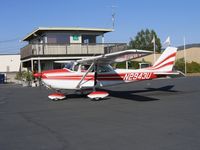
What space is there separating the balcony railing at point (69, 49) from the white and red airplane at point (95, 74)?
1365 cm

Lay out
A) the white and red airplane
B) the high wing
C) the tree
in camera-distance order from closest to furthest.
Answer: the high wing
the white and red airplane
the tree

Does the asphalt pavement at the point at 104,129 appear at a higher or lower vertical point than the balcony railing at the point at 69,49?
lower

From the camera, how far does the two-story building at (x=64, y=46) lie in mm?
31312

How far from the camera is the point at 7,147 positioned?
23.3ft

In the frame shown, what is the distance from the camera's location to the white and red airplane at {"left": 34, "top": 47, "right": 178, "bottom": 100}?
56.1 ft

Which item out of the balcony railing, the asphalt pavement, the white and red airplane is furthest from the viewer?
the balcony railing

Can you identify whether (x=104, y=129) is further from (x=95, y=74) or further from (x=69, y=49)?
(x=69, y=49)

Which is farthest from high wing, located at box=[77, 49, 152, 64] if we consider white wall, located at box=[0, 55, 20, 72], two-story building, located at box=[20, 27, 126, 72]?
white wall, located at box=[0, 55, 20, 72]

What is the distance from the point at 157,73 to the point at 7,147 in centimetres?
1294

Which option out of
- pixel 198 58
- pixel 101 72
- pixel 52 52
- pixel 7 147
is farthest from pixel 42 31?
pixel 198 58

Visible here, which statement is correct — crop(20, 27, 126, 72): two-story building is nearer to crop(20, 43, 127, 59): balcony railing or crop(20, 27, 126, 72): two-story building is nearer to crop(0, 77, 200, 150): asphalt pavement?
crop(20, 43, 127, 59): balcony railing

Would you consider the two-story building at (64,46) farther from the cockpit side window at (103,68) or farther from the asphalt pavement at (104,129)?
the asphalt pavement at (104,129)

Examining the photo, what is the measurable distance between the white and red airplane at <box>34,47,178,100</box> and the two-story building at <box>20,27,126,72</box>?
13.4m

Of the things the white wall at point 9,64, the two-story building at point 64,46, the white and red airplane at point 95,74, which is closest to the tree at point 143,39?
the white wall at point 9,64
